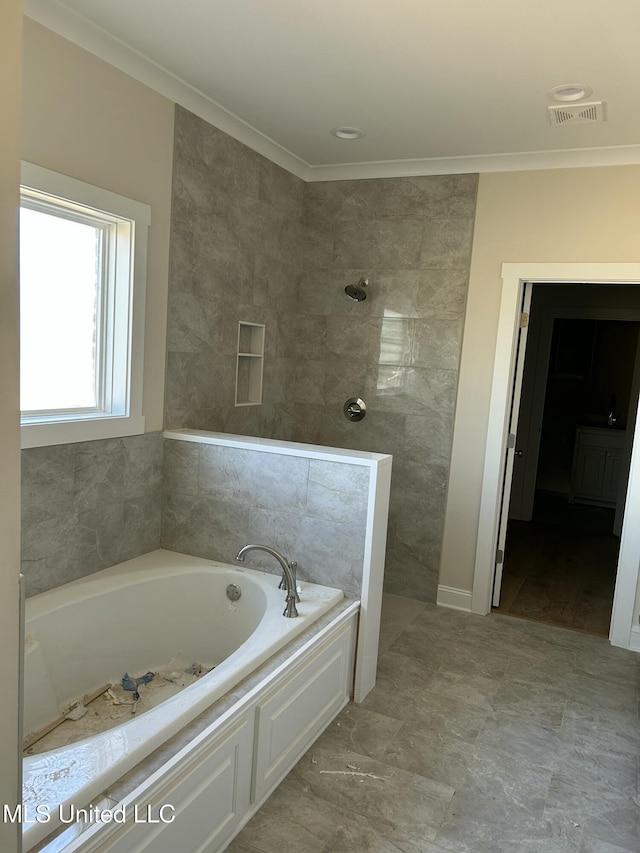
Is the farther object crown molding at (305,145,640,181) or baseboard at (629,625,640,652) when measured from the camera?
baseboard at (629,625,640,652)

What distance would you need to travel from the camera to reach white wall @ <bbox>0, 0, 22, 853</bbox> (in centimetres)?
79

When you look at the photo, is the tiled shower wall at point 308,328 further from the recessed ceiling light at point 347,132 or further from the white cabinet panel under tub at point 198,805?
the white cabinet panel under tub at point 198,805

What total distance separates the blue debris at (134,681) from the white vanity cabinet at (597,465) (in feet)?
18.8

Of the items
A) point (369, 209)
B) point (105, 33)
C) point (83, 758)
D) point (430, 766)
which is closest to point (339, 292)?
point (369, 209)

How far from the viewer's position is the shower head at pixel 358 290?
13.0 feet

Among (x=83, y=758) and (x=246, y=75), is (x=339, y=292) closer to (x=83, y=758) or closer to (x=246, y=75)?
(x=246, y=75)

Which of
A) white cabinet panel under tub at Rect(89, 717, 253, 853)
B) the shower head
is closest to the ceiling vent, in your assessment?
the shower head

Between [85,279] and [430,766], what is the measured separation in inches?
95.3

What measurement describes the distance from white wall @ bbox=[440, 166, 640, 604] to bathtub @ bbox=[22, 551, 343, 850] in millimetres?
1387

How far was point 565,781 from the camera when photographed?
2.33 meters

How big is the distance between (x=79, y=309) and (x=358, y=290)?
181 centimetres

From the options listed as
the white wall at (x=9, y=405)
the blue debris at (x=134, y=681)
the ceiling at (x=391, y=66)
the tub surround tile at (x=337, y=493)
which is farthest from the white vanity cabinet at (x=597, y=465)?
the white wall at (x=9, y=405)

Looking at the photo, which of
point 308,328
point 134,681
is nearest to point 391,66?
point 308,328

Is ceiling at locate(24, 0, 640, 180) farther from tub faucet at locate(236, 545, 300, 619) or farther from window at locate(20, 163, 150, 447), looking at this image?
tub faucet at locate(236, 545, 300, 619)
